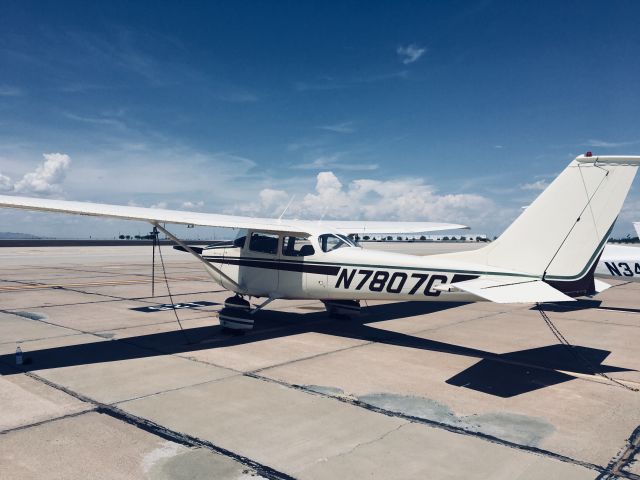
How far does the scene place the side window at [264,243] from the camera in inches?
417

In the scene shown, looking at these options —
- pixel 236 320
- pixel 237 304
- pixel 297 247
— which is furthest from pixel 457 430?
pixel 237 304

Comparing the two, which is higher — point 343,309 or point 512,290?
point 512,290

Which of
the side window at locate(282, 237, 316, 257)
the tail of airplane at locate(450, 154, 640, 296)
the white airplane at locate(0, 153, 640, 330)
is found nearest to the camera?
the tail of airplane at locate(450, 154, 640, 296)

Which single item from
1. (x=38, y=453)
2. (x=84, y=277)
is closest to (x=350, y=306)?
(x=38, y=453)

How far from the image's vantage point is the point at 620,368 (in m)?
8.02

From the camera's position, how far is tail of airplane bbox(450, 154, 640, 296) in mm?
7059

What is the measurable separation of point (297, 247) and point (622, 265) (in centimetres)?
1105

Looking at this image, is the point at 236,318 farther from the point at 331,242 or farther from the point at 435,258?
the point at 435,258

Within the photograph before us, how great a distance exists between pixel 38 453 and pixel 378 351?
5.73m

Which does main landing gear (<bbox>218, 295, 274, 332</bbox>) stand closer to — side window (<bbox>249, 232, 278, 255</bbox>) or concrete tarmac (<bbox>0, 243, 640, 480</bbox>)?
concrete tarmac (<bbox>0, 243, 640, 480</bbox>)

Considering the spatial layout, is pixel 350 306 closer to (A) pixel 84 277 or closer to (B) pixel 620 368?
(B) pixel 620 368

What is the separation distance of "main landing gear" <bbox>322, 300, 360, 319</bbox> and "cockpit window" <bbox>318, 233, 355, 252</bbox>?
225cm

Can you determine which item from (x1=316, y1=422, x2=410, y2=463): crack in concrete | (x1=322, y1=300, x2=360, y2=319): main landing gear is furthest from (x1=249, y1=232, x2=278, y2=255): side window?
(x1=316, y1=422, x2=410, y2=463): crack in concrete

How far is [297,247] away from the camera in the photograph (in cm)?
1024
